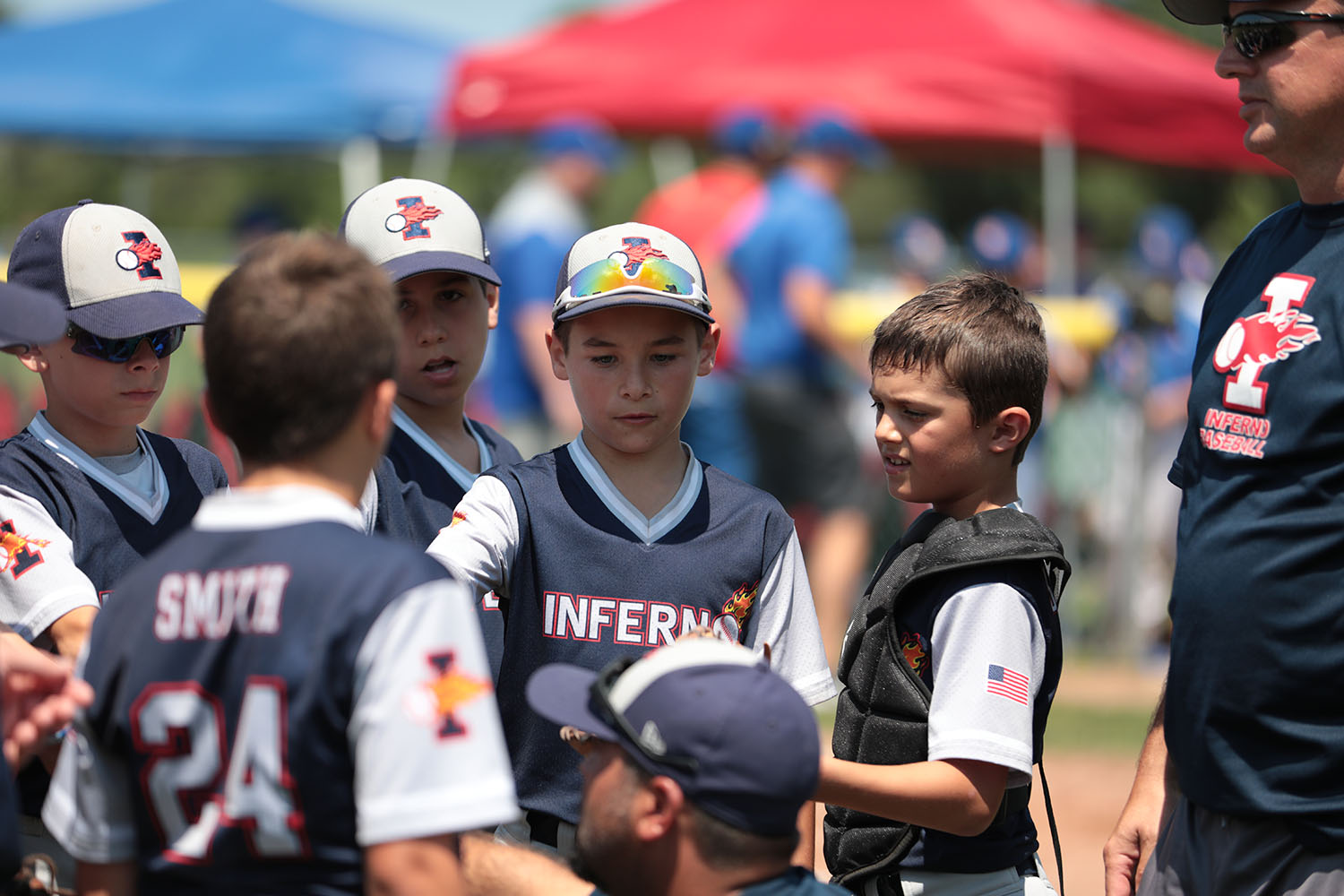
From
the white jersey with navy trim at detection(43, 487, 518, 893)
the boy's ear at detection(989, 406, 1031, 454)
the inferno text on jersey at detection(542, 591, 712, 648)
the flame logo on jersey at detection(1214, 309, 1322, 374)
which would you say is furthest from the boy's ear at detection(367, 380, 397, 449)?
the flame logo on jersey at detection(1214, 309, 1322, 374)

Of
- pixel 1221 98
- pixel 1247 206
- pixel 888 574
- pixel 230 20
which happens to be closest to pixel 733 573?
pixel 888 574

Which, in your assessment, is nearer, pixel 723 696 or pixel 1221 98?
pixel 723 696

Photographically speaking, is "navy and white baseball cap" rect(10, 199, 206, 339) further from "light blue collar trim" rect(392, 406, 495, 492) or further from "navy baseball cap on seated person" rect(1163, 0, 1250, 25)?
"navy baseball cap on seated person" rect(1163, 0, 1250, 25)

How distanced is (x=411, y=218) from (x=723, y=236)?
533 centimetres

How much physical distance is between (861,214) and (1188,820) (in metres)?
34.1

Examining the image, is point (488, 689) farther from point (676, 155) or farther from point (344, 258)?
point (676, 155)

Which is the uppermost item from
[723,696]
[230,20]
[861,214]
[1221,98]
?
[861,214]

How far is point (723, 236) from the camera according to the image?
8.63m

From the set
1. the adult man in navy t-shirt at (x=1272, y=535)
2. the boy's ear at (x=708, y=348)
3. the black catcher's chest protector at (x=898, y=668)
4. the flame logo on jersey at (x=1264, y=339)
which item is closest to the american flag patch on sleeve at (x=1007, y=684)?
the black catcher's chest protector at (x=898, y=668)

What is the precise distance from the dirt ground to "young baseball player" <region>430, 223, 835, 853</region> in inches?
85.3

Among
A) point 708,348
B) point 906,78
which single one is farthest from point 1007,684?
point 906,78

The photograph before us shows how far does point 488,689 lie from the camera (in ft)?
6.47

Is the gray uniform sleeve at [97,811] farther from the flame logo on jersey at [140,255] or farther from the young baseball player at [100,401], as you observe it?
the flame logo on jersey at [140,255]

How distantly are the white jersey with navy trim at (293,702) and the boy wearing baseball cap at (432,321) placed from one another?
1.26m
